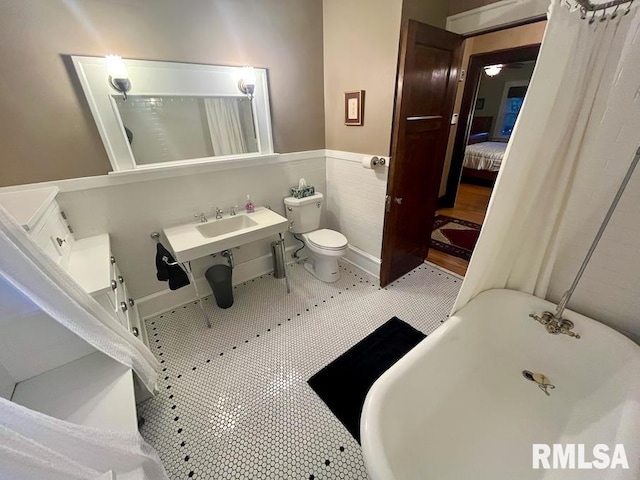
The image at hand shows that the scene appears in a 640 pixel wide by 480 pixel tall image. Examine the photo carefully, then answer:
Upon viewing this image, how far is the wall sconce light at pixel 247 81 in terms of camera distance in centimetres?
195

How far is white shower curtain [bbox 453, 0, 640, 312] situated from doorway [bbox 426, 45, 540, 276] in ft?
3.72

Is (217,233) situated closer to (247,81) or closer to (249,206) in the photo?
(249,206)

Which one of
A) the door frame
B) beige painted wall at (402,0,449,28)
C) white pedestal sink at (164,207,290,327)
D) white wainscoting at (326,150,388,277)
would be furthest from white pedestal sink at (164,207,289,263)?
the door frame

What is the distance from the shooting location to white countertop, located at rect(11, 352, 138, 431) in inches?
39.4

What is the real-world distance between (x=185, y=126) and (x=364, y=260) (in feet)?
6.49

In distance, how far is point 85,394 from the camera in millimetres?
1073

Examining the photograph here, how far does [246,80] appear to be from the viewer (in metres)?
1.96

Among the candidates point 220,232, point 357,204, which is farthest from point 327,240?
point 220,232

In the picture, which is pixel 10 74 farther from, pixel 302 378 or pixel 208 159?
pixel 302 378

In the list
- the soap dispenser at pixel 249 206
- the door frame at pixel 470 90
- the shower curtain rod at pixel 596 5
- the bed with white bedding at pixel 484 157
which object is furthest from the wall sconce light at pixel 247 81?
the bed with white bedding at pixel 484 157

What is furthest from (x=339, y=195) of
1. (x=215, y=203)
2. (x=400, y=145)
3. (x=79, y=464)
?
(x=79, y=464)

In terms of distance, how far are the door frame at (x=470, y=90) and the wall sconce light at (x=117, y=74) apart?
12.4 ft

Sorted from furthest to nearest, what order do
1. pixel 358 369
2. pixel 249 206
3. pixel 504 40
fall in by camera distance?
pixel 504 40
pixel 249 206
pixel 358 369

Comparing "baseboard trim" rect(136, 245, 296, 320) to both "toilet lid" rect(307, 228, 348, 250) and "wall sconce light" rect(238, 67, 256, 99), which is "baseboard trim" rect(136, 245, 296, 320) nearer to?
"toilet lid" rect(307, 228, 348, 250)
